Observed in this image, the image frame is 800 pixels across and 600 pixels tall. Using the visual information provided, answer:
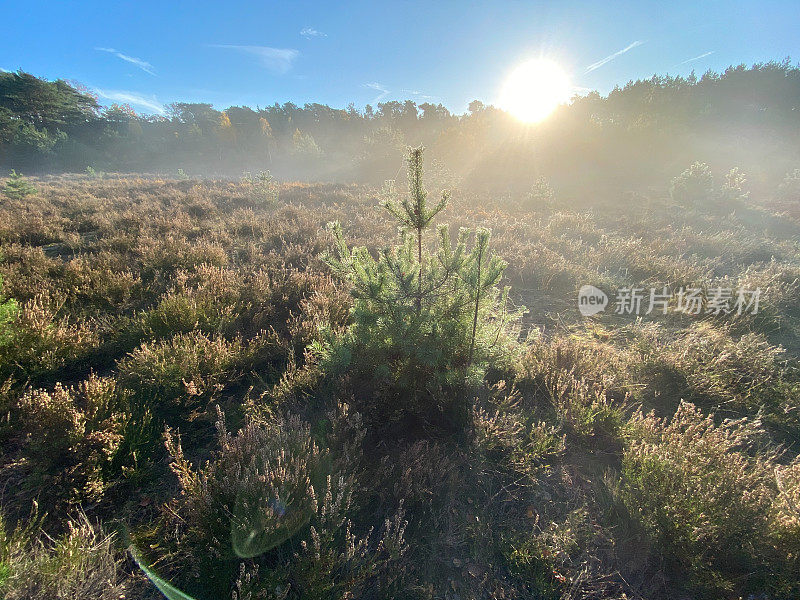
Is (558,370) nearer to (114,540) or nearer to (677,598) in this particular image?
(677,598)

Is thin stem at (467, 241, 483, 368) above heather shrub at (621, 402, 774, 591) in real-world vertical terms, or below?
above

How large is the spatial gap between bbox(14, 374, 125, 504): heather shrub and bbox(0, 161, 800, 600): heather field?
14mm

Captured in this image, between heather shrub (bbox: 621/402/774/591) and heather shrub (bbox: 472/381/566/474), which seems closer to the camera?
heather shrub (bbox: 621/402/774/591)

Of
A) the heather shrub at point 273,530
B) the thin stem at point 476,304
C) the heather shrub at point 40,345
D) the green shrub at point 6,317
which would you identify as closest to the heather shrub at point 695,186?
the thin stem at point 476,304

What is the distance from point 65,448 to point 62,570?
0.95 meters

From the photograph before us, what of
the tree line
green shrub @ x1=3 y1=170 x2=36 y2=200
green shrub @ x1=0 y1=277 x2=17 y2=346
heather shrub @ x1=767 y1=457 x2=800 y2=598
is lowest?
heather shrub @ x1=767 y1=457 x2=800 y2=598

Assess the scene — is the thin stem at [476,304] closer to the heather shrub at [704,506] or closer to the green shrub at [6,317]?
the heather shrub at [704,506]

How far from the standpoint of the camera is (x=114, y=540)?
1.81 meters

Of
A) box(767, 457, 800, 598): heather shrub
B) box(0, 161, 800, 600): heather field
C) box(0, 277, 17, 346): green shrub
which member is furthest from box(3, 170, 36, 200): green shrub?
box(767, 457, 800, 598): heather shrub

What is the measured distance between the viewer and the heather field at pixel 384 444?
68.6 inches

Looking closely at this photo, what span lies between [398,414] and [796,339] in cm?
631

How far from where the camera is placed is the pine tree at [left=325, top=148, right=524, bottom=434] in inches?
93.9

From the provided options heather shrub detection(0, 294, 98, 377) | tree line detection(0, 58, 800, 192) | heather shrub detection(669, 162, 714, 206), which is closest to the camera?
heather shrub detection(0, 294, 98, 377)

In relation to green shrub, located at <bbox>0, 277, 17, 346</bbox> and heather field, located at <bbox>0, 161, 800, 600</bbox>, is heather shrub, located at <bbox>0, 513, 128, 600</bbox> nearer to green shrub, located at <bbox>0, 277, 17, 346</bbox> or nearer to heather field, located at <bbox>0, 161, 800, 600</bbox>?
heather field, located at <bbox>0, 161, 800, 600</bbox>
